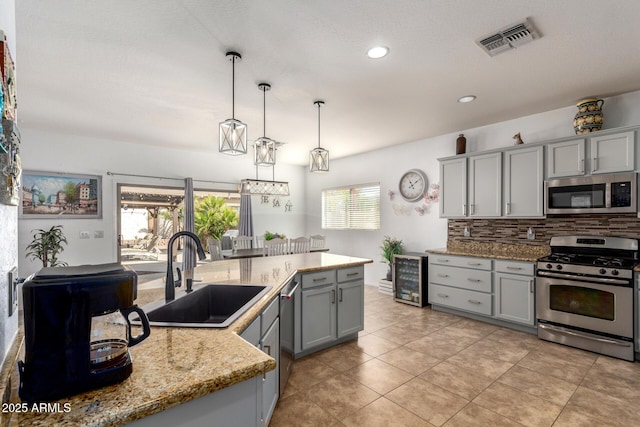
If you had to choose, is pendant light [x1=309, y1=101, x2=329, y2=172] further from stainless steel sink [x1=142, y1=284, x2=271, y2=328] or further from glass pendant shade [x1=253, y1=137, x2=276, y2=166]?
stainless steel sink [x1=142, y1=284, x2=271, y2=328]

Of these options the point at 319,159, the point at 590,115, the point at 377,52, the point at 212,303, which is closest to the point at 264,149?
the point at 319,159

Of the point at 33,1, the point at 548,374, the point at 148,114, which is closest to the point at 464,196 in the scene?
the point at 548,374

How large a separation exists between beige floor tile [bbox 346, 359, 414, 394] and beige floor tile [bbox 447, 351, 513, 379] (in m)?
0.56

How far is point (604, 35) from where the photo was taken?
2.14 m

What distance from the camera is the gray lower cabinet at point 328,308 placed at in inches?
108

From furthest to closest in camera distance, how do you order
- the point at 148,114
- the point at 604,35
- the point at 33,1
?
1. the point at 148,114
2. the point at 604,35
3. the point at 33,1

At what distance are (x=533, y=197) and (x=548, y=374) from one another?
6.28 ft

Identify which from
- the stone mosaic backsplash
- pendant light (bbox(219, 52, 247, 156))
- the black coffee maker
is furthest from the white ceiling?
the black coffee maker

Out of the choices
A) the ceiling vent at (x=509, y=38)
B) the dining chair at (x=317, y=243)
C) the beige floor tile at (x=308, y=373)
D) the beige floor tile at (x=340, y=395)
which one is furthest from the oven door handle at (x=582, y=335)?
the dining chair at (x=317, y=243)

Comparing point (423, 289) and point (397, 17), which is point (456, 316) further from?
point (397, 17)

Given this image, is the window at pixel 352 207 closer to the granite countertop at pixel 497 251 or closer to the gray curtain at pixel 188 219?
the granite countertop at pixel 497 251

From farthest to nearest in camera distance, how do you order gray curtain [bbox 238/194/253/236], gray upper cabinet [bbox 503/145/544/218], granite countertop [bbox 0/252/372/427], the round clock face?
gray curtain [bbox 238/194/253/236] → the round clock face → gray upper cabinet [bbox 503/145/544/218] → granite countertop [bbox 0/252/372/427]

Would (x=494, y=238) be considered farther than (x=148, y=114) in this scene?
Yes

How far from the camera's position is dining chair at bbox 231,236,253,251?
5.18 meters
